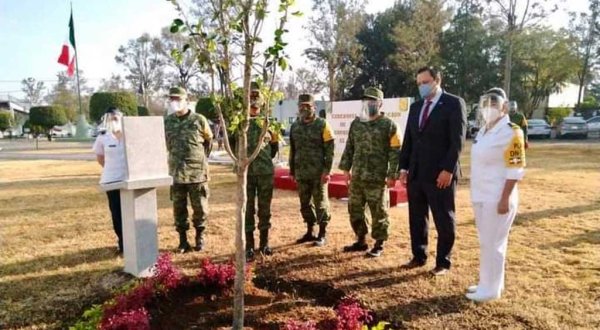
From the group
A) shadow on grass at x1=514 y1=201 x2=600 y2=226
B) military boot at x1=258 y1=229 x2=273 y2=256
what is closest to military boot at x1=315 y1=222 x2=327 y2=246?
military boot at x1=258 y1=229 x2=273 y2=256

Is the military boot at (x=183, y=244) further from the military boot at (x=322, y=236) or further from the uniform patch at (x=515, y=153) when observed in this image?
the uniform patch at (x=515, y=153)

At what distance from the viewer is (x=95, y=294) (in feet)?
13.0

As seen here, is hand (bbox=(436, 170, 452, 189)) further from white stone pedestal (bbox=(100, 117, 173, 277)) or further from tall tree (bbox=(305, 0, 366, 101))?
tall tree (bbox=(305, 0, 366, 101))

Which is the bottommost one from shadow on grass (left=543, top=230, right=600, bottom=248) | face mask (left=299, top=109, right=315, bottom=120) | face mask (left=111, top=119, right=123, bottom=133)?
shadow on grass (left=543, top=230, right=600, bottom=248)

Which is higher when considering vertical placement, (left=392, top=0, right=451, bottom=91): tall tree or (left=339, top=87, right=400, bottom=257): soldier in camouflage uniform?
(left=392, top=0, right=451, bottom=91): tall tree

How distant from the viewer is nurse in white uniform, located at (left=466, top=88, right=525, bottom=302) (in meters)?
3.39

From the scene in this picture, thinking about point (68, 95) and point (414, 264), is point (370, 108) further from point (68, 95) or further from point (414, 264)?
point (68, 95)

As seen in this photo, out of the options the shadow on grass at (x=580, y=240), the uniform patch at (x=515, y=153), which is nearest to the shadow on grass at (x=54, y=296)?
the uniform patch at (x=515, y=153)

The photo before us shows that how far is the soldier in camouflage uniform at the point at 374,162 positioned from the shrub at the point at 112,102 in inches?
1228

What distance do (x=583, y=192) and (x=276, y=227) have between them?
20.4 ft

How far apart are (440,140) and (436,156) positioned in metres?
0.15

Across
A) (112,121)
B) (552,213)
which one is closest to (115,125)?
(112,121)

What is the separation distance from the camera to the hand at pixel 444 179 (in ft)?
12.9

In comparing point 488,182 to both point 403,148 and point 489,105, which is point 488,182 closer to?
point 489,105
